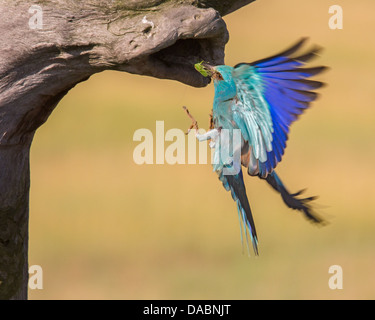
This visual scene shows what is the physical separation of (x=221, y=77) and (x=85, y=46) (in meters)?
0.64

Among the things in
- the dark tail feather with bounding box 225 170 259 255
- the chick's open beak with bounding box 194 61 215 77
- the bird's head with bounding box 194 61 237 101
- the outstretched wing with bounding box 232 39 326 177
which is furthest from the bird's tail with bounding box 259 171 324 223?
the chick's open beak with bounding box 194 61 215 77

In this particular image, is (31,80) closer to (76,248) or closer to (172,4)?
(172,4)

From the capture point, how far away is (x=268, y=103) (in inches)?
179

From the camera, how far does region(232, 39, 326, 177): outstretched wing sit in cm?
438

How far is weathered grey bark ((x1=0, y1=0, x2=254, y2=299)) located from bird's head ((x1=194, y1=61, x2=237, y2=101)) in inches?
1.9

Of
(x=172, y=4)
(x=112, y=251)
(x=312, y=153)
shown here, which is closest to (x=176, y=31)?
(x=172, y=4)

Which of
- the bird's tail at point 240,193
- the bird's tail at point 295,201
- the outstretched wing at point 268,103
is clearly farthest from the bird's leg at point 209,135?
the bird's tail at point 295,201

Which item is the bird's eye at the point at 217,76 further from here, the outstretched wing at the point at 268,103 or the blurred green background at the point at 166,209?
the blurred green background at the point at 166,209

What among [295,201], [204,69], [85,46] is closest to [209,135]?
[204,69]

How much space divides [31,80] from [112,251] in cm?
638

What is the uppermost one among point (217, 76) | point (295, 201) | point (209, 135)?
point (217, 76)

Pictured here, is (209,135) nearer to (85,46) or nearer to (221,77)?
(221,77)

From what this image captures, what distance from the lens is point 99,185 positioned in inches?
460

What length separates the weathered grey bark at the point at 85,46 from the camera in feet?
13.9
